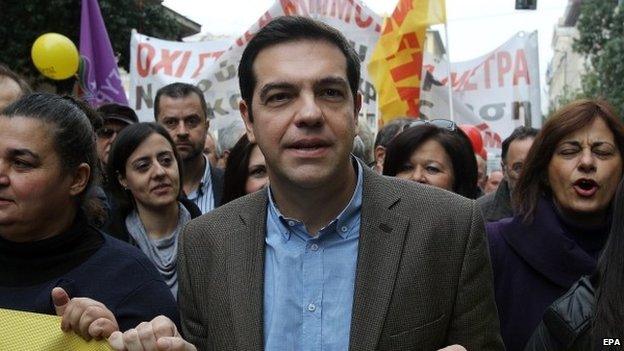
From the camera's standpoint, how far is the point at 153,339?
2207 mm

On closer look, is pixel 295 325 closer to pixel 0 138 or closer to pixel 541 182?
pixel 0 138

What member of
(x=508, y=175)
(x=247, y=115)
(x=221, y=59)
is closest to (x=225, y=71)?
(x=221, y=59)

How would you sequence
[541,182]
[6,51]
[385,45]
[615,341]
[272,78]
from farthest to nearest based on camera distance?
[6,51], [385,45], [541,182], [272,78], [615,341]

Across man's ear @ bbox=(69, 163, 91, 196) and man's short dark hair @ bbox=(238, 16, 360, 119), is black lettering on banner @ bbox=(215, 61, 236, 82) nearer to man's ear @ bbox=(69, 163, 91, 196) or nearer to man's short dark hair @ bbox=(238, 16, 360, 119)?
man's ear @ bbox=(69, 163, 91, 196)

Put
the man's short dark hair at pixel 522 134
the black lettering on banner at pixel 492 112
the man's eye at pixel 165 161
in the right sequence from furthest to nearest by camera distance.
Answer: the black lettering on banner at pixel 492 112 < the man's short dark hair at pixel 522 134 < the man's eye at pixel 165 161

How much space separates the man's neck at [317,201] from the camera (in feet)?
8.27

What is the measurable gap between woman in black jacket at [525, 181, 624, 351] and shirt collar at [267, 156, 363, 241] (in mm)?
634

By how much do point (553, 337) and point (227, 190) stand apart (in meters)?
2.58

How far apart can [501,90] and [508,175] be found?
12.3 feet

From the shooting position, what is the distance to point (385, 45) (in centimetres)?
817

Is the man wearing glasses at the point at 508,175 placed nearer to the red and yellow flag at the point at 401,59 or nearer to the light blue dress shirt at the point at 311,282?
the red and yellow flag at the point at 401,59

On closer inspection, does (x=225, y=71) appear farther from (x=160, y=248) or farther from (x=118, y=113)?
(x=160, y=248)

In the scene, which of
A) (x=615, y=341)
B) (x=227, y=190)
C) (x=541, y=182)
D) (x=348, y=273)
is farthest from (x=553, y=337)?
(x=227, y=190)

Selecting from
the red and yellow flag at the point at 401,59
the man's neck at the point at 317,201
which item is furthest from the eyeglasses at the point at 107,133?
the man's neck at the point at 317,201
